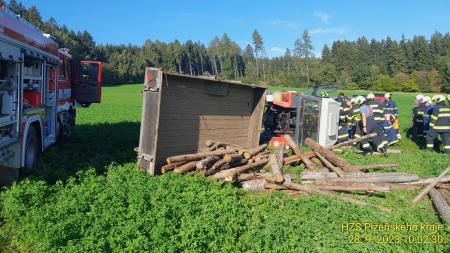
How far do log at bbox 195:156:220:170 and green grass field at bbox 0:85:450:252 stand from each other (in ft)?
1.96

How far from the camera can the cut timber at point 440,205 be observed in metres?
6.32

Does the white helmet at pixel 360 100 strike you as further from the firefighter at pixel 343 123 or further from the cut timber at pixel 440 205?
the cut timber at pixel 440 205

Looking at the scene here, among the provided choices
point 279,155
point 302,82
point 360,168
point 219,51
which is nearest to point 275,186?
point 279,155

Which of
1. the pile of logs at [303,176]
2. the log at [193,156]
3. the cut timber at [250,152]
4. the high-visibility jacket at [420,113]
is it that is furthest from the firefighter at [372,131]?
the log at [193,156]

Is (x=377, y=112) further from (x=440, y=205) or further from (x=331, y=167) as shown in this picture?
(x=440, y=205)

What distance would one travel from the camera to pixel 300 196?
7.32 meters

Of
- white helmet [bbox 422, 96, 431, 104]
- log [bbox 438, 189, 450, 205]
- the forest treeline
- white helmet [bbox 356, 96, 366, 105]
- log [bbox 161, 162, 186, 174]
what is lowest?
log [bbox 438, 189, 450, 205]

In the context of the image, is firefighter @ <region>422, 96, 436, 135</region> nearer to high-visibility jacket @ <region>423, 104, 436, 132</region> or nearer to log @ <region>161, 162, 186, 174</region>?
high-visibility jacket @ <region>423, 104, 436, 132</region>

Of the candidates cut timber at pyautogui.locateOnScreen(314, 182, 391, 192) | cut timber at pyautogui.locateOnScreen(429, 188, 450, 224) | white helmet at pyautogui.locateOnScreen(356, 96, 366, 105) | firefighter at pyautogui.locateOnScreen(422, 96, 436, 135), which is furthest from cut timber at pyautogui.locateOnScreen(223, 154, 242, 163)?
firefighter at pyautogui.locateOnScreen(422, 96, 436, 135)

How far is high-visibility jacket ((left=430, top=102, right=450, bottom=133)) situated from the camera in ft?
41.5

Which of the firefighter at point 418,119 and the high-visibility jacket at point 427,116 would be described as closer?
the high-visibility jacket at point 427,116

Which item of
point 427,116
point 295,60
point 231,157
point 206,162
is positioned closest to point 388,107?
point 427,116

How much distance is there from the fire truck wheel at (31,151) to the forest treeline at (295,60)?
216 feet

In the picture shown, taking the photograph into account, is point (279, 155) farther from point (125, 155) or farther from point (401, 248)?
point (401, 248)
